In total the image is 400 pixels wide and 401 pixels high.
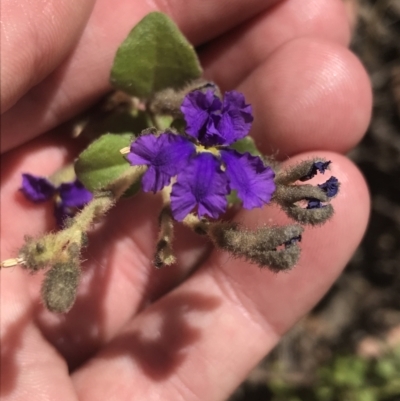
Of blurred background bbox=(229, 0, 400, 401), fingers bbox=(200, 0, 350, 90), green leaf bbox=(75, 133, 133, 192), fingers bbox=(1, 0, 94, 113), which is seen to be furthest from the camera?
blurred background bbox=(229, 0, 400, 401)

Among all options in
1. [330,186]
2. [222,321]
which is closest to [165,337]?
[222,321]

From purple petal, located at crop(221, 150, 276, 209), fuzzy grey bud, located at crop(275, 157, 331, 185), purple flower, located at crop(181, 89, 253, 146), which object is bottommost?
fuzzy grey bud, located at crop(275, 157, 331, 185)

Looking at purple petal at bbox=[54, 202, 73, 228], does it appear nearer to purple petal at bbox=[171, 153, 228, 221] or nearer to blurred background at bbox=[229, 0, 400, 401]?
purple petal at bbox=[171, 153, 228, 221]

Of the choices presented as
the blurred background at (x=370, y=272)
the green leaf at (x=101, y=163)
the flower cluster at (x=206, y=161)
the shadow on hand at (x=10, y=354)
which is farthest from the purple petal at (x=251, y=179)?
the blurred background at (x=370, y=272)

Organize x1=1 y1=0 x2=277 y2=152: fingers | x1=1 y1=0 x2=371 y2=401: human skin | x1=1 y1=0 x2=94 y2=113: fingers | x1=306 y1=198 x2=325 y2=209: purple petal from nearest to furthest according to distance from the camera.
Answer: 1. x1=306 y1=198 x2=325 y2=209: purple petal
2. x1=1 y1=0 x2=94 y2=113: fingers
3. x1=1 y1=0 x2=371 y2=401: human skin
4. x1=1 y1=0 x2=277 y2=152: fingers

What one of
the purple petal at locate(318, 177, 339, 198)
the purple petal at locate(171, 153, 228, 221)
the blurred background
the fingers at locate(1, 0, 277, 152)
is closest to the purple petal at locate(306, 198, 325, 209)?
the purple petal at locate(318, 177, 339, 198)

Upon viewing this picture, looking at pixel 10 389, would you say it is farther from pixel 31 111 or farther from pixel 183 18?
pixel 183 18

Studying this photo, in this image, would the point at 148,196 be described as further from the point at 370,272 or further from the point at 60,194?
the point at 370,272

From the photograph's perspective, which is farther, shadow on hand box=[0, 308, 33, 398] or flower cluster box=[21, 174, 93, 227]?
flower cluster box=[21, 174, 93, 227]

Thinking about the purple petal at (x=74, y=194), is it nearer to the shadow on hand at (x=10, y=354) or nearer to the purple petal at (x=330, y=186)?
the shadow on hand at (x=10, y=354)
